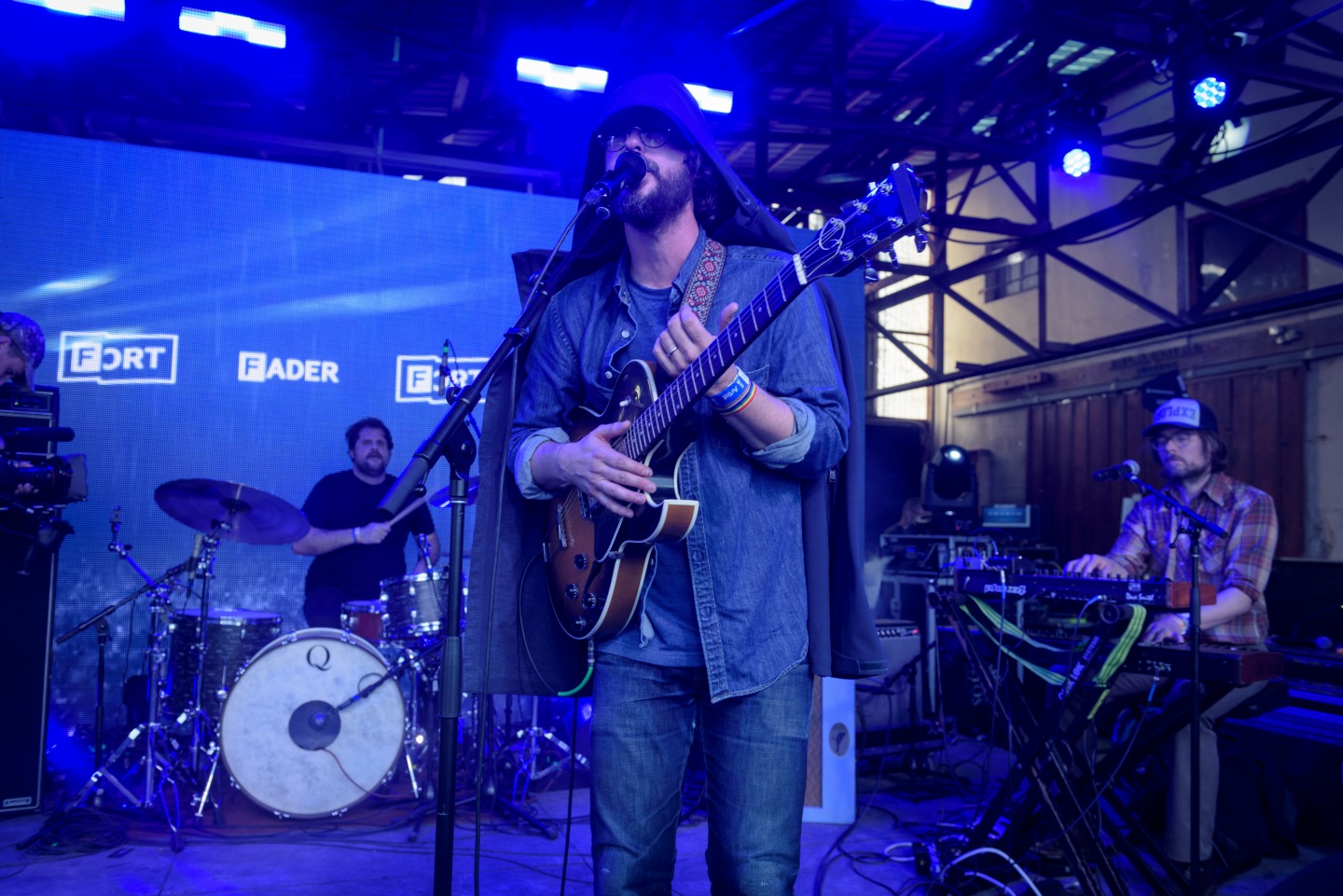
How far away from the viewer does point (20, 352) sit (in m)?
4.47

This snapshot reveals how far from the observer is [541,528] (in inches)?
82.0

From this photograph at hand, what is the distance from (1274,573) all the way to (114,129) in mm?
11319

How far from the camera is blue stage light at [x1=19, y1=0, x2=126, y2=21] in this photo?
624cm

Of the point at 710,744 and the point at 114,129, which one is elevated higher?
the point at 114,129

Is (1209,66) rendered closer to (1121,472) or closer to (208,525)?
(1121,472)

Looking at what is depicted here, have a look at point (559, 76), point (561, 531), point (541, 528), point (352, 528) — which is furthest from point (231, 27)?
point (561, 531)

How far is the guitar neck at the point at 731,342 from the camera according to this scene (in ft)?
5.30

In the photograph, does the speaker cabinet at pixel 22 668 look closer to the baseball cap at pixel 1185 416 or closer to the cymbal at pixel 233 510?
the cymbal at pixel 233 510

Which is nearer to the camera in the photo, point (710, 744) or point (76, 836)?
point (710, 744)

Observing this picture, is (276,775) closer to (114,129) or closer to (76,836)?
(76,836)

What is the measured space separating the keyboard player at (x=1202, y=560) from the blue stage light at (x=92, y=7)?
22.3 feet

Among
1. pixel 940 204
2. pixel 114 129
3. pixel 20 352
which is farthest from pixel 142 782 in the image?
pixel 940 204

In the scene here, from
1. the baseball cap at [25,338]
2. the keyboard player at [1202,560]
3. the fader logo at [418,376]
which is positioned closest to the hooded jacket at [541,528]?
the keyboard player at [1202,560]

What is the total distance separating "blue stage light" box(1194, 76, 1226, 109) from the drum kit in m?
5.91
